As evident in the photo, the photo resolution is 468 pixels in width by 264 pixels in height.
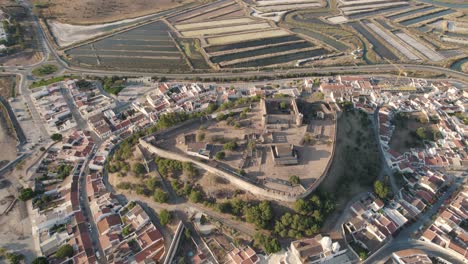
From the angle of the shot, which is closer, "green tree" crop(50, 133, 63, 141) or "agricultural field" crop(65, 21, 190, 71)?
"green tree" crop(50, 133, 63, 141)

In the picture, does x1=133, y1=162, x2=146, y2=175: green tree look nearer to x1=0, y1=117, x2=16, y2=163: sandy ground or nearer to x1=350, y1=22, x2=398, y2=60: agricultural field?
x1=0, y1=117, x2=16, y2=163: sandy ground

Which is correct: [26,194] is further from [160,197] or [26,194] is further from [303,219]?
[303,219]

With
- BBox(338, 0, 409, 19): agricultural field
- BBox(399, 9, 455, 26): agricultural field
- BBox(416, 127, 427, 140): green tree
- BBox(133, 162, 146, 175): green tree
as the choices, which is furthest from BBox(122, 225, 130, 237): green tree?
BBox(399, 9, 455, 26): agricultural field

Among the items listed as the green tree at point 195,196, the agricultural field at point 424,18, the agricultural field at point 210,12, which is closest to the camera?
the green tree at point 195,196

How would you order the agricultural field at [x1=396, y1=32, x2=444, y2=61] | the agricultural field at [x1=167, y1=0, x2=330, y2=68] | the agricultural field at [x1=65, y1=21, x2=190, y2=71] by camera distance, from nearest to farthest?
the agricultural field at [x1=65, y1=21, x2=190, y2=71], the agricultural field at [x1=167, y1=0, x2=330, y2=68], the agricultural field at [x1=396, y1=32, x2=444, y2=61]

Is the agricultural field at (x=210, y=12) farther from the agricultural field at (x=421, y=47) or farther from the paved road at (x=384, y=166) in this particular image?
the paved road at (x=384, y=166)

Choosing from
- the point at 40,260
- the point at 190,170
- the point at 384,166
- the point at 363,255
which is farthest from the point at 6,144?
the point at 384,166

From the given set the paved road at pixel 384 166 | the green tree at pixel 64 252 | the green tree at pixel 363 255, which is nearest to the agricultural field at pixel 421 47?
the paved road at pixel 384 166
